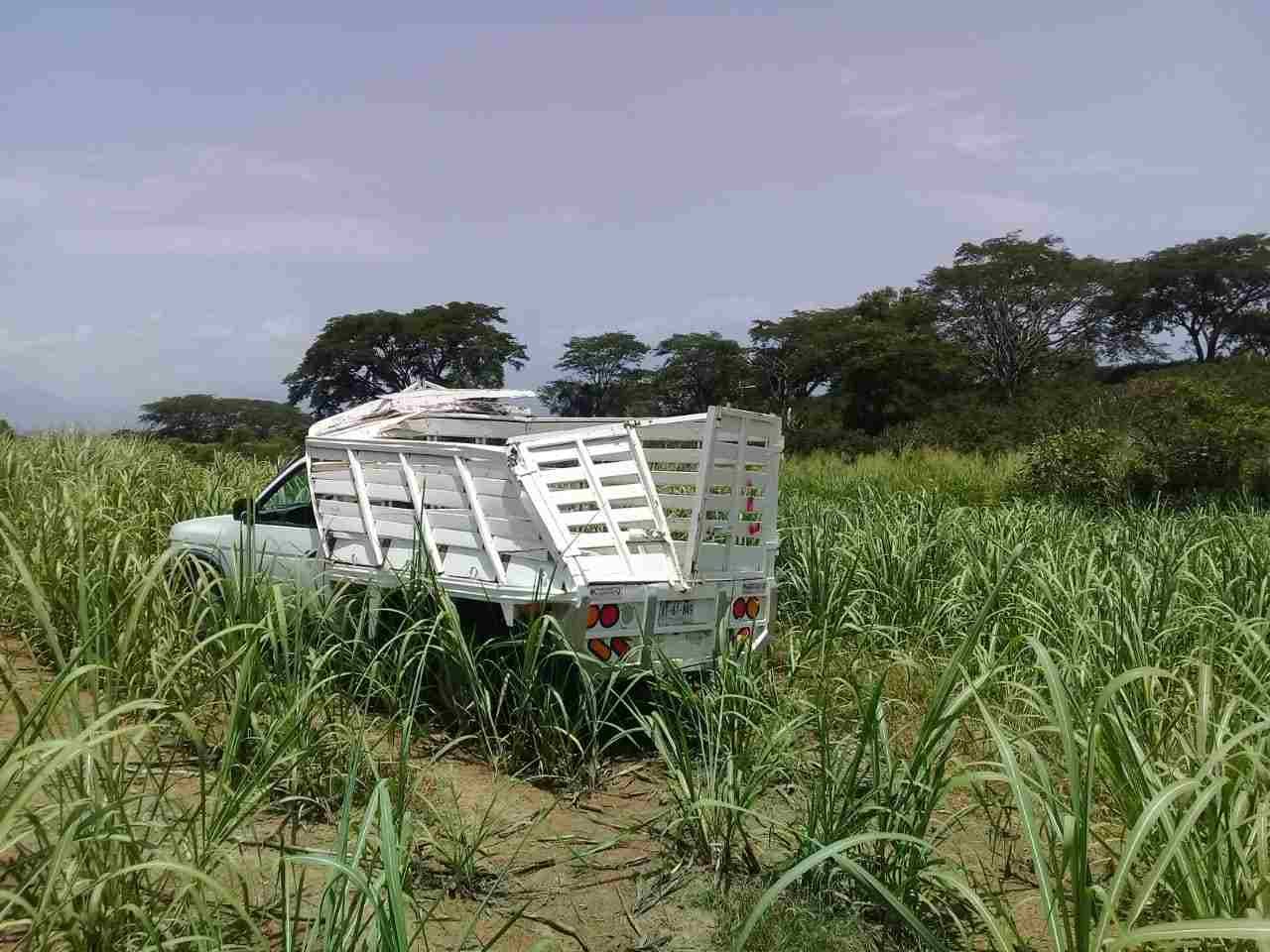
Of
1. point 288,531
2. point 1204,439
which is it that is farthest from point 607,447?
point 1204,439

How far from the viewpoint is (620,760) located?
5.41m

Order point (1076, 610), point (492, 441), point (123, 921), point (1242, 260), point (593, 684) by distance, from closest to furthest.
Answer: point (123, 921)
point (593, 684)
point (1076, 610)
point (492, 441)
point (1242, 260)

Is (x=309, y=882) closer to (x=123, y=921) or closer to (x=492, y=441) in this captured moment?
(x=123, y=921)

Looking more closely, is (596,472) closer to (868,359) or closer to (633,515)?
(633,515)

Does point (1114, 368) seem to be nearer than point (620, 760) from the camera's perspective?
No

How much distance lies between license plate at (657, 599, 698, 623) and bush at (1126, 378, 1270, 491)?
37.6 feet

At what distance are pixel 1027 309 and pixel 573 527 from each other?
40.5 m

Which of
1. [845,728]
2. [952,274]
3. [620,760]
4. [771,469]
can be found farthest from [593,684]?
[952,274]

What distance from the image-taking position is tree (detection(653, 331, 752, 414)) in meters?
45.1

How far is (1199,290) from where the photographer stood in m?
41.2

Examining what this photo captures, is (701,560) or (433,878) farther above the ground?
(701,560)

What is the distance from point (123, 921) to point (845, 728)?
11.3ft

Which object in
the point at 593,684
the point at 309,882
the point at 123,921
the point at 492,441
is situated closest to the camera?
the point at 123,921

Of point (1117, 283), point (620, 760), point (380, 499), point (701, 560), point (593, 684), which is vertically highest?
point (1117, 283)
